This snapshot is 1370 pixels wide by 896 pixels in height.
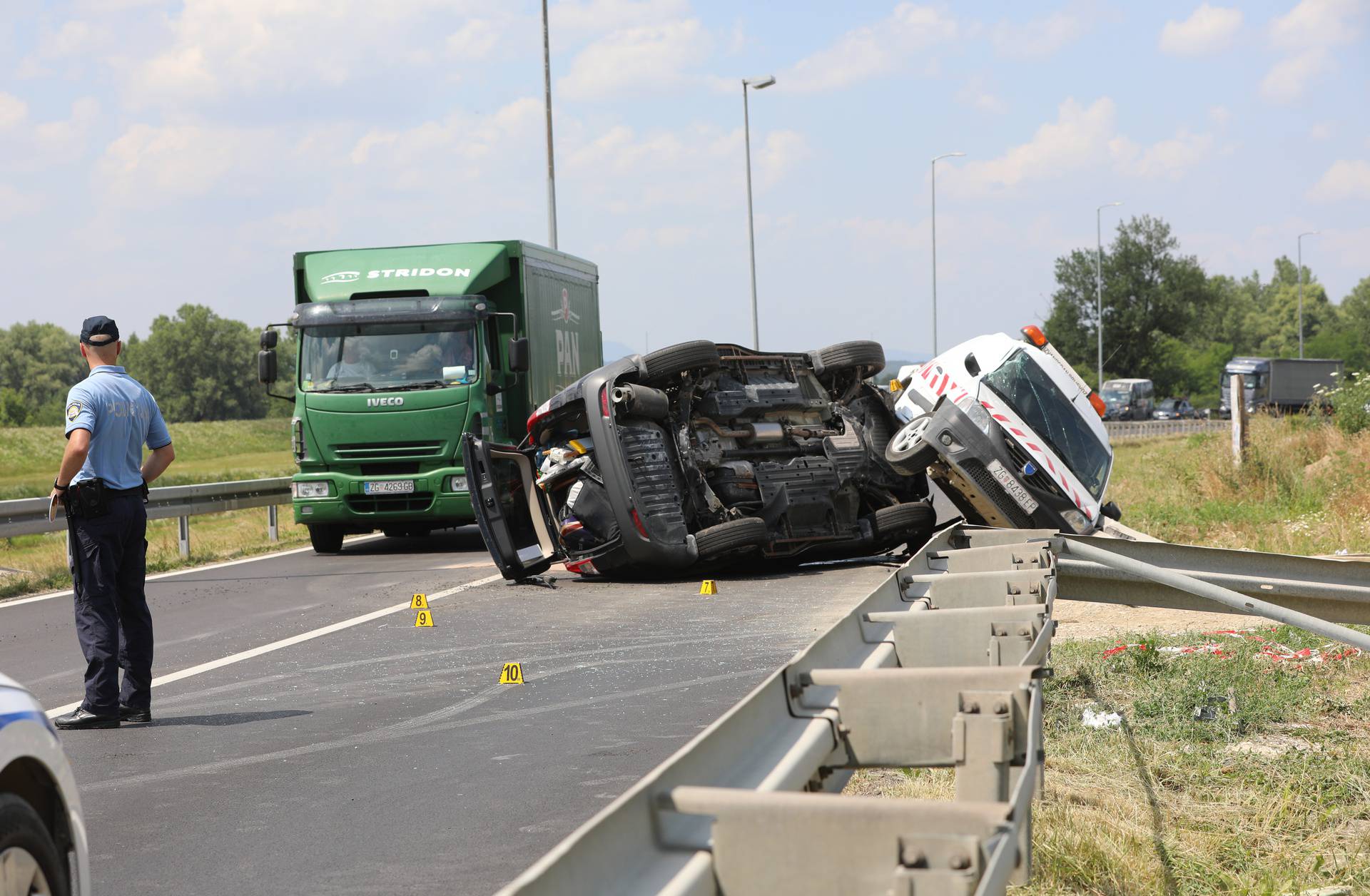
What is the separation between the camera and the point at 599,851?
2.11 metres

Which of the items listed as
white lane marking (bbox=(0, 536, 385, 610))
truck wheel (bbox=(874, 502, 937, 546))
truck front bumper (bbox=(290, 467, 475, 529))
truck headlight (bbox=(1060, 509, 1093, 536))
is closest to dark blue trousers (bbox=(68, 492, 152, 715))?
white lane marking (bbox=(0, 536, 385, 610))

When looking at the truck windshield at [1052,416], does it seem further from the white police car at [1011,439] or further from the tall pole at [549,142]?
the tall pole at [549,142]

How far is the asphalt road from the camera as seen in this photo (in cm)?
496

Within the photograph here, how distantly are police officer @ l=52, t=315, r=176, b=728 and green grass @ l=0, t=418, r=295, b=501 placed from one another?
2498 centimetres

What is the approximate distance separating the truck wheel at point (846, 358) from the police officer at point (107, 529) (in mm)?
7530

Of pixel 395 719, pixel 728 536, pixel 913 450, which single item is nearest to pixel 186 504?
pixel 728 536

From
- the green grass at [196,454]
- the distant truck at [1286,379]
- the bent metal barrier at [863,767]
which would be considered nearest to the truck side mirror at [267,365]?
the bent metal barrier at [863,767]

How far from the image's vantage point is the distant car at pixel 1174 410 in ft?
269

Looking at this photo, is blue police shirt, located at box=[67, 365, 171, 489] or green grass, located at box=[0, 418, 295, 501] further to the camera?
green grass, located at box=[0, 418, 295, 501]

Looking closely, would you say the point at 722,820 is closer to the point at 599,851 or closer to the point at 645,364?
the point at 599,851

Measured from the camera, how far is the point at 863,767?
3.07 m

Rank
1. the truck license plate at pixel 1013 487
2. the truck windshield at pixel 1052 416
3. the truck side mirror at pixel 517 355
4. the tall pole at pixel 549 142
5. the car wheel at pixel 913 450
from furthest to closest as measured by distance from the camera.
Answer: the tall pole at pixel 549 142, the truck side mirror at pixel 517 355, the truck windshield at pixel 1052 416, the car wheel at pixel 913 450, the truck license plate at pixel 1013 487

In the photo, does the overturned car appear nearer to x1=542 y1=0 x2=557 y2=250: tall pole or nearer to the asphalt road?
the asphalt road

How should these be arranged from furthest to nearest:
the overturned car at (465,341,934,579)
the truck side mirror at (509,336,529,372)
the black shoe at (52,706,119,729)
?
1. the truck side mirror at (509,336,529,372)
2. the overturned car at (465,341,934,579)
3. the black shoe at (52,706,119,729)
